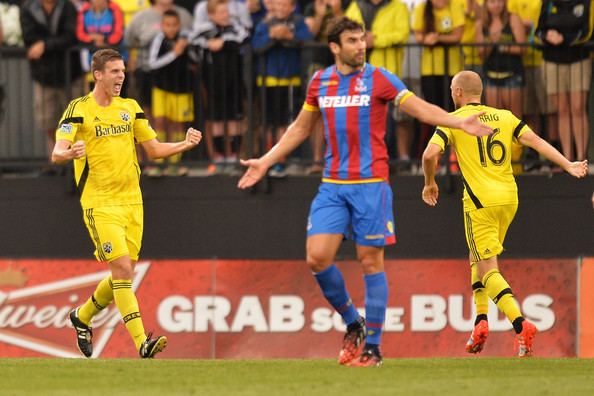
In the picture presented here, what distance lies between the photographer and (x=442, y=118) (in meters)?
10.2

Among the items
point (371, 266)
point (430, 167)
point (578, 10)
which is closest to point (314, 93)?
point (371, 266)

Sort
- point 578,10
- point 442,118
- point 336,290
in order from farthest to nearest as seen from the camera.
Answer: point 578,10 → point 336,290 → point 442,118

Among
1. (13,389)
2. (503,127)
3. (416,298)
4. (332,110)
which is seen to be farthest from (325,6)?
(13,389)

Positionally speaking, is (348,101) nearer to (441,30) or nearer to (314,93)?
(314,93)

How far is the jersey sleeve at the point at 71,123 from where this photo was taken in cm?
1166

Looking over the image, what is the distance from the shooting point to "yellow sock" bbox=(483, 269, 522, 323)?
11.8 meters

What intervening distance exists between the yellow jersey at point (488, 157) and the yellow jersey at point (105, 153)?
2.59 meters

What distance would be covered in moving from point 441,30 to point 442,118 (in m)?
5.43

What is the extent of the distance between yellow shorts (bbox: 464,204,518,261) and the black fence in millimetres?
3366

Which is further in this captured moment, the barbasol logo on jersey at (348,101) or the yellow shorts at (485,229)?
the yellow shorts at (485,229)

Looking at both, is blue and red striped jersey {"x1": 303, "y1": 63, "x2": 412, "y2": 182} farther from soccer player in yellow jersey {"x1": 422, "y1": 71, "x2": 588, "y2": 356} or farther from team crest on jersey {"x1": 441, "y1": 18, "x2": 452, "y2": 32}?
team crest on jersey {"x1": 441, "y1": 18, "x2": 452, "y2": 32}

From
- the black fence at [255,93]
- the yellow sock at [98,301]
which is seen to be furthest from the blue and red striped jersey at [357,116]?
the black fence at [255,93]

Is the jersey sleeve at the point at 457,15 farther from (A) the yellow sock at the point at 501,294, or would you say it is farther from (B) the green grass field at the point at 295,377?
(B) the green grass field at the point at 295,377

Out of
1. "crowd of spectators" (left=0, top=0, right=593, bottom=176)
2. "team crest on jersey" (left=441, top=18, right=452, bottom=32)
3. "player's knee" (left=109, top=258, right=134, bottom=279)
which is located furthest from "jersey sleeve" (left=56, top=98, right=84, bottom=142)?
"team crest on jersey" (left=441, top=18, right=452, bottom=32)
